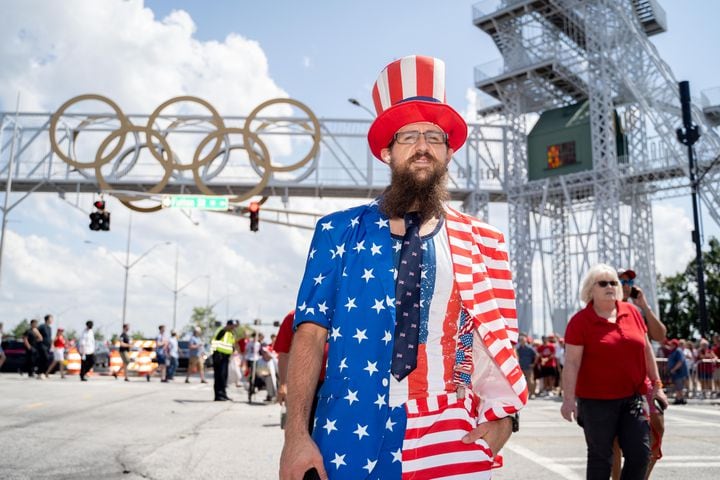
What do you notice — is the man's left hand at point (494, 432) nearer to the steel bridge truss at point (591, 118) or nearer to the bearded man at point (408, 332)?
the bearded man at point (408, 332)

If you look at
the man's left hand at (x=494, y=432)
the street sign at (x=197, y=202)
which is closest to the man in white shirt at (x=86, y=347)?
the street sign at (x=197, y=202)

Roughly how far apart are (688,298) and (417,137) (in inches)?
2401

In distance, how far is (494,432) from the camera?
7.22 feet

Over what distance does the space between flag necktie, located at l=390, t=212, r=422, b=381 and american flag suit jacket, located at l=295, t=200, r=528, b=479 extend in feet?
0.09

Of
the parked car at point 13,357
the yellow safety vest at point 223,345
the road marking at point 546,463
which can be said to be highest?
the yellow safety vest at point 223,345

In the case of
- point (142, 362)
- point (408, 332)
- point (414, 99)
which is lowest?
point (142, 362)

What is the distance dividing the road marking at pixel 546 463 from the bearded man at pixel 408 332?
440 cm

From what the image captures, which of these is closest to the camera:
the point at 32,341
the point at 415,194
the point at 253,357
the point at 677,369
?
the point at 415,194

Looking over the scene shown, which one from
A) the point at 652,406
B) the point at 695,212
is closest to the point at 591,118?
the point at 695,212

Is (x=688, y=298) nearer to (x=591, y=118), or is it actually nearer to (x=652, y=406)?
(x=591, y=118)

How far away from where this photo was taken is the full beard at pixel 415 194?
8.05 feet

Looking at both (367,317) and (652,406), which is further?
(652,406)

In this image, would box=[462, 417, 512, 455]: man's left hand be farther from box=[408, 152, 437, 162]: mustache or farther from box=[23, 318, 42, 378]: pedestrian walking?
box=[23, 318, 42, 378]: pedestrian walking

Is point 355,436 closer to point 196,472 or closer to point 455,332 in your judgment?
point 455,332
